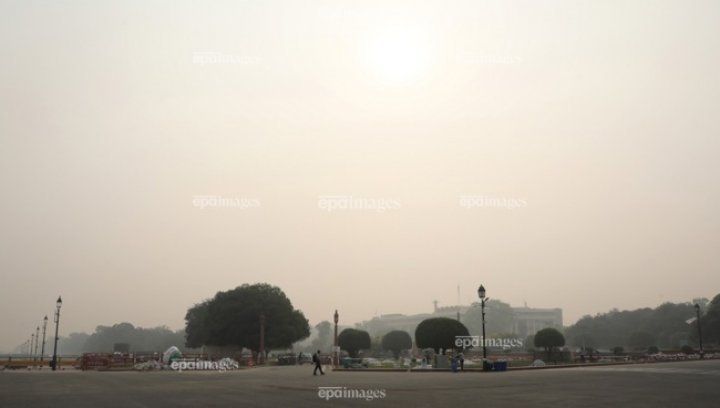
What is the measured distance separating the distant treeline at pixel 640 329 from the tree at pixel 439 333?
208 feet

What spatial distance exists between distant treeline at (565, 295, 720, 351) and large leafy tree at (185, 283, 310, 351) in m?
64.7

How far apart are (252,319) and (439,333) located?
112 ft

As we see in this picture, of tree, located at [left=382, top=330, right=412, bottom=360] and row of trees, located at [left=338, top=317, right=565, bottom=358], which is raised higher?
row of trees, located at [left=338, top=317, right=565, bottom=358]

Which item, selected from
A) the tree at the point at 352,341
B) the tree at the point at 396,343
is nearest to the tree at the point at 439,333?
the tree at the point at 352,341

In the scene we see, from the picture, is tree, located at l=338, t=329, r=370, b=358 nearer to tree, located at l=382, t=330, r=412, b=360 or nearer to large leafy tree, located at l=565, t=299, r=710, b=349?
tree, located at l=382, t=330, r=412, b=360

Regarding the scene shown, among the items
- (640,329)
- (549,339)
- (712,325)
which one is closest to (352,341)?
(549,339)

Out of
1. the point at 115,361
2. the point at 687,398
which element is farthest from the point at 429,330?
the point at 687,398

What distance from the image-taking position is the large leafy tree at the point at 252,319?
275 feet

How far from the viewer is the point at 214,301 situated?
9038cm

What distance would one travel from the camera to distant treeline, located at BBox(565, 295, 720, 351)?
120088 mm

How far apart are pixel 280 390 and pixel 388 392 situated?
4.01 meters

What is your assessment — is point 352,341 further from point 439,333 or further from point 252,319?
point 439,333

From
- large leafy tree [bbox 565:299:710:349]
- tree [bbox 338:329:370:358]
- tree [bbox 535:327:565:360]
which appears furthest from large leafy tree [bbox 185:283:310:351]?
large leafy tree [bbox 565:299:710:349]

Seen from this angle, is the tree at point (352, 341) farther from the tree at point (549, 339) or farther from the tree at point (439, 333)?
the tree at point (549, 339)
